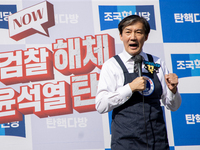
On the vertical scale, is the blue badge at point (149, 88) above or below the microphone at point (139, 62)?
below

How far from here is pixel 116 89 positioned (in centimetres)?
146

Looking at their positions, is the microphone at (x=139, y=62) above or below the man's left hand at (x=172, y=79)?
above

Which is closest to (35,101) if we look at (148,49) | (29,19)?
(29,19)

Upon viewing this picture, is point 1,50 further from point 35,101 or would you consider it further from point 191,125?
point 191,125

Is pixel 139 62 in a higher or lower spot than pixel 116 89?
higher

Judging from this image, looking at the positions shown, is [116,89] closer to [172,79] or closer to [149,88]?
[149,88]

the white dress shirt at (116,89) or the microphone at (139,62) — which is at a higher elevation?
the microphone at (139,62)

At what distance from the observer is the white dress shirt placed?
4.49ft

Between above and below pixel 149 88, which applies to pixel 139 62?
above

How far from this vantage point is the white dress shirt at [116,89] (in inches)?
53.9

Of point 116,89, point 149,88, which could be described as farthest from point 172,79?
point 116,89

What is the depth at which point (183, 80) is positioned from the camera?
2.71m

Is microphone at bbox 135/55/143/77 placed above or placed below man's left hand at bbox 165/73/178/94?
above

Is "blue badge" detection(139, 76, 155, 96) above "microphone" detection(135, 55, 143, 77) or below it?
below
